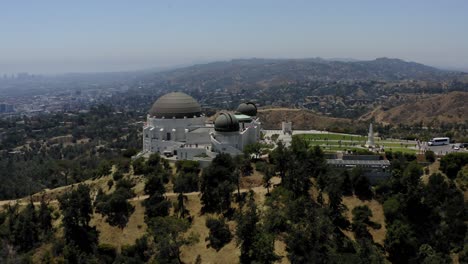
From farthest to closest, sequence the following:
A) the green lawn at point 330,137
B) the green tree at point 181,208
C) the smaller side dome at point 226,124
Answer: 1. the green lawn at point 330,137
2. the smaller side dome at point 226,124
3. the green tree at point 181,208

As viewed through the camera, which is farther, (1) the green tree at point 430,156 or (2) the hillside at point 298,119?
(2) the hillside at point 298,119

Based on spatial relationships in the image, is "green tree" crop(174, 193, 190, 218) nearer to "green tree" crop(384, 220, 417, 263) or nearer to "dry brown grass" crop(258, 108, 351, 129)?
Answer: "green tree" crop(384, 220, 417, 263)

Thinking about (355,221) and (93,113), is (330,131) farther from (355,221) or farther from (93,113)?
(93,113)

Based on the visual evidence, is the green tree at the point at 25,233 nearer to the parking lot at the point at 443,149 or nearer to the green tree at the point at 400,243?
the green tree at the point at 400,243

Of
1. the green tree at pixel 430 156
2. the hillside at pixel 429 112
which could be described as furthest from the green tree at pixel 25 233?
the hillside at pixel 429 112

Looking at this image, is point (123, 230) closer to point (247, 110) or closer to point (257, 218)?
point (257, 218)

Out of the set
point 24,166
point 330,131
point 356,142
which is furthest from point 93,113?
point 356,142
